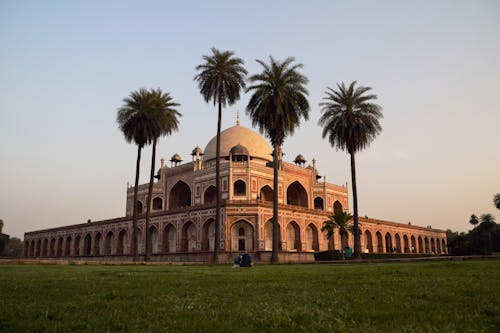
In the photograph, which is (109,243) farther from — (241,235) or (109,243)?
(241,235)

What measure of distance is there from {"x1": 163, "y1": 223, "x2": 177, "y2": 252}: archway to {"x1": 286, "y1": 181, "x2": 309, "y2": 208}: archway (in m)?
20.6

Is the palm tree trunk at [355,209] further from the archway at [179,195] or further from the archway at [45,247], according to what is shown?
the archway at [45,247]

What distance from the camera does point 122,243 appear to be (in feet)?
209

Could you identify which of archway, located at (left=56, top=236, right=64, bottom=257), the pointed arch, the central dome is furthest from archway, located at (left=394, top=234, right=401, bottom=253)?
archway, located at (left=56, top=236, right=64, bottom=257)

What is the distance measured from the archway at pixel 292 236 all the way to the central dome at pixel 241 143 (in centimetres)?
1567

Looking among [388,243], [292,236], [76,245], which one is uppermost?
[292,236]

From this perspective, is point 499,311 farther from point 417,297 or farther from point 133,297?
point 133,297

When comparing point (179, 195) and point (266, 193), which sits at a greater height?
point (179, 195)

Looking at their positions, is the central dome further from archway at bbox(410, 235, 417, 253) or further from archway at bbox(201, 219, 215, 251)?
archway at bbox(410, 235, 417, 253)

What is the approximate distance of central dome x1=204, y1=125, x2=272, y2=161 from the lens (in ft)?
220

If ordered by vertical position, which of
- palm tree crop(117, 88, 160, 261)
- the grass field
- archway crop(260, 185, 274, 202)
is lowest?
the grass field

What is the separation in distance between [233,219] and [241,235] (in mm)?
2899

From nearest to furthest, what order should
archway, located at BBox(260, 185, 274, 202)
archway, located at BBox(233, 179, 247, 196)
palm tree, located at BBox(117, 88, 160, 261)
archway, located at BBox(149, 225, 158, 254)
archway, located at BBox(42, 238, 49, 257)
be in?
palm tree, located at BBox(117, 88, 160, 261), archway, located at BBox(149, 225, 158, 254), archway, located at BBox(233, 179, 247, 196), archway, located at BBox(260, 185, 274, 202), archway, located at BBox(42, 238, 49, 257)

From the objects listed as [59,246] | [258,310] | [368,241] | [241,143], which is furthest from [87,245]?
[258,310]
